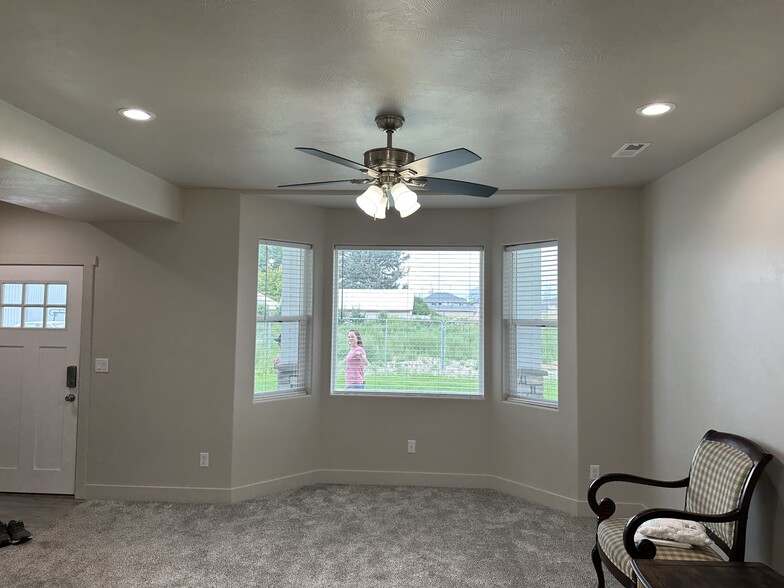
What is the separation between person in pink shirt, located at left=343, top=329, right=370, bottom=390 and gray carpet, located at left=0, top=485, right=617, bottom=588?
989 mm

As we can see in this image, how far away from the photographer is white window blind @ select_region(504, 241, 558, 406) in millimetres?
4445

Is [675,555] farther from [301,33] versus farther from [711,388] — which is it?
[301,33]

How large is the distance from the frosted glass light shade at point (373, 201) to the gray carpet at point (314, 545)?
6.89 feet

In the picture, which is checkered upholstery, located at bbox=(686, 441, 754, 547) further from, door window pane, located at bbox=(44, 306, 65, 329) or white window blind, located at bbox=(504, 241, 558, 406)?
door window pane, located at bbox=(44, 306, 65, 329)

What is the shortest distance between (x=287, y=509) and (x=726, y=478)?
3023mm

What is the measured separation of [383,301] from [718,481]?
3.02m

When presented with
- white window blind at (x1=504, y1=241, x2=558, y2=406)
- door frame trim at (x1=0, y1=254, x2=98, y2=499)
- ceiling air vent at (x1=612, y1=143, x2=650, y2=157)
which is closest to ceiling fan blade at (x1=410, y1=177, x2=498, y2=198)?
ceiling air vent at (x1=612, y1=143, x2=650, y2=157)

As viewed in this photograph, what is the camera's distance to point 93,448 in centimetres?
433

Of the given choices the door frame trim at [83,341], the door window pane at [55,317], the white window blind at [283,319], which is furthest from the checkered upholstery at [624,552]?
the door window pane at [55,317]

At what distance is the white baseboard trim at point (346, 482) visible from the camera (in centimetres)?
421

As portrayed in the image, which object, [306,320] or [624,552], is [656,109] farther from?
[306,320]

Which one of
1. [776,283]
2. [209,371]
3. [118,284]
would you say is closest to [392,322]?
[209,371]

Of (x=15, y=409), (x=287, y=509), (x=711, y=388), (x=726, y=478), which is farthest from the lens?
→ (x=15, y=409)

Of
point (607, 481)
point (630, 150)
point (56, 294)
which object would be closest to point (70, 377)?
point (56, 294)
